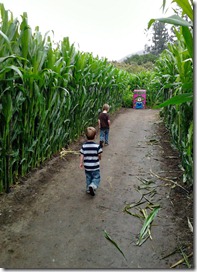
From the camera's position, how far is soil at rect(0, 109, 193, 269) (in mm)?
2078

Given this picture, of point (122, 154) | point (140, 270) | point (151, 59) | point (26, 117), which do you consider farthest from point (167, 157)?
point (151, 59)

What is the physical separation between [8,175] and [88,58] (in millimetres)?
4280

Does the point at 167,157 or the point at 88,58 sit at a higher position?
the point at 88,58

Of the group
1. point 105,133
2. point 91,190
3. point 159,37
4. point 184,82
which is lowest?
point 91,190

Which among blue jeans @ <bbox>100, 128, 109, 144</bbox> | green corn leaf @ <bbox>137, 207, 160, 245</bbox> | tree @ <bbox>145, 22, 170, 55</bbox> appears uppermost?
tree @ <bbox>145, 22, 170, 55</bbox>

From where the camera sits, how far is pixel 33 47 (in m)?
3.42

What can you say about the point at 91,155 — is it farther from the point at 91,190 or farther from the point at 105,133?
the point at 105,133

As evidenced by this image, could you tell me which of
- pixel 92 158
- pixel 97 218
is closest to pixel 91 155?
pixel 92 158

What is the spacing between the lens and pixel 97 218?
271 cm

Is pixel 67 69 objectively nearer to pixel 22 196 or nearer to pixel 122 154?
pixel 122 154

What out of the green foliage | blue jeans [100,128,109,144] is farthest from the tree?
blue jeans [100,128,109,144]

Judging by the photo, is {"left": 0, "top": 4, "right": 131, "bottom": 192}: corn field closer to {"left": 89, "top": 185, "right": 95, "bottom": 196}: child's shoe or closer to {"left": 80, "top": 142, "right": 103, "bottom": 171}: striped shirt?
{"left": 80, "top": 142, "right": 103, "bottom": 171}: striped shirt

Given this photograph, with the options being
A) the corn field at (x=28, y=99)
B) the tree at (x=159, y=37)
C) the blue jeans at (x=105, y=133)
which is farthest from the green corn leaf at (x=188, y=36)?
the tree at (x=159, y=37)

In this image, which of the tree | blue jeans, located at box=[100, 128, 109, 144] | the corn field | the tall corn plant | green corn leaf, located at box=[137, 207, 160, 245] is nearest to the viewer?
the tall corn plant
